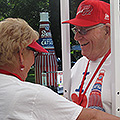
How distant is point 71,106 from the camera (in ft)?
3.11

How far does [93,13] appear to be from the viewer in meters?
1.26

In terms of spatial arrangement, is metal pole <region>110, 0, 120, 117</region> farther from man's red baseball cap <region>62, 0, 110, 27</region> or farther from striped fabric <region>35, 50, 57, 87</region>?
striped fabric <region>35, 50, 57, 87</region>

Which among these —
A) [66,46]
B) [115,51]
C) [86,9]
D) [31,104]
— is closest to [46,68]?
[66,46]

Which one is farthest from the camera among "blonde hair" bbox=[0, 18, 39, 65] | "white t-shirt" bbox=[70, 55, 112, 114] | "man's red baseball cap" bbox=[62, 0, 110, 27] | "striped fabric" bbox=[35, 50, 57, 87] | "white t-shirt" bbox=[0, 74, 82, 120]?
"striped fabric" bbox=[35, 50, 57, 87]

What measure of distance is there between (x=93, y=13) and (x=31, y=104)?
2.07 feet

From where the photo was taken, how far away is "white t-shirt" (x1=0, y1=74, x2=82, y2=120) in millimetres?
891

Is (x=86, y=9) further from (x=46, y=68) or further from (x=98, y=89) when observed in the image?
(x=46, y=68)

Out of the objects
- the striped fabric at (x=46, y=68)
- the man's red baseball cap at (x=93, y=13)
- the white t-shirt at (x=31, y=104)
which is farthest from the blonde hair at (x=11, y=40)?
the striped fabric at (x=46, y=68)

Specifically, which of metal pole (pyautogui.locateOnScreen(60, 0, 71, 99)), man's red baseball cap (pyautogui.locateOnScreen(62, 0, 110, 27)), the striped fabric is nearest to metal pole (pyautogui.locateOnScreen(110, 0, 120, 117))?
man's red baseball cap (pyautogui.locateOnScreen(62, 0, 110, 27))

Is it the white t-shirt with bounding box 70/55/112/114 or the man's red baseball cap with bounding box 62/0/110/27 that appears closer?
the white t-shirt with bounding box 70/55/112/114

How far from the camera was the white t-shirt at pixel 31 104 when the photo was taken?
0.89 metres

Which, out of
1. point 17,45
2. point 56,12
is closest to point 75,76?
point 17,45

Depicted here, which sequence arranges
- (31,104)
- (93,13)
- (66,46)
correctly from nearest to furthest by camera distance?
(31,104) < (93,13) < (66,46)

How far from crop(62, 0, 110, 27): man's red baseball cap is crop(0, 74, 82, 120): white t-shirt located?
0.50 m
